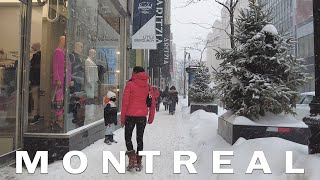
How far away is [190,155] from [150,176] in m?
1.75

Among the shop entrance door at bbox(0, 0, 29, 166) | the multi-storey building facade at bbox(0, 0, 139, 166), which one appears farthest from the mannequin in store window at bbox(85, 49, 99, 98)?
the shop entrance door at bbox(0, 0, 29, 166)

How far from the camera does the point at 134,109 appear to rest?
6.69 meters

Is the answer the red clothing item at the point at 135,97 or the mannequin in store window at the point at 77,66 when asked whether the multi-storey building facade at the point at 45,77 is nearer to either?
the mannequin in store window at the point at 77,66

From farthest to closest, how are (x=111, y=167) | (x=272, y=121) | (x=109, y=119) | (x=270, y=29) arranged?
(x=109, y=119) < (x=270, y=29) < (x=272, y=121) < (x=111, y=167)

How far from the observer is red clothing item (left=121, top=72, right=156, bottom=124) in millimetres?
6682

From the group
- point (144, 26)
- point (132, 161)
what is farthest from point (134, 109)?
point (144, 26)

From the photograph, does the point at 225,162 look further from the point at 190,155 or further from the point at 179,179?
the point at 190,155

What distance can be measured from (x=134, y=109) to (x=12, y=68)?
7.97 feet

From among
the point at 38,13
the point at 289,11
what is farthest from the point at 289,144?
the point at 289,11

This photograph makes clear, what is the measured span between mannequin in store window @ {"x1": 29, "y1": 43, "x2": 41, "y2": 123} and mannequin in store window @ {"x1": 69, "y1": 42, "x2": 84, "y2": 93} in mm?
674

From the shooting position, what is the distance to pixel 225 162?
6426 millimetres

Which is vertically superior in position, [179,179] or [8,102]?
[8,102]

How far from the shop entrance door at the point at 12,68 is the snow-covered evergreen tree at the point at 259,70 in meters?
4.28

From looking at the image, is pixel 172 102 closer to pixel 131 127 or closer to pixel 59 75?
pixel 59 75
